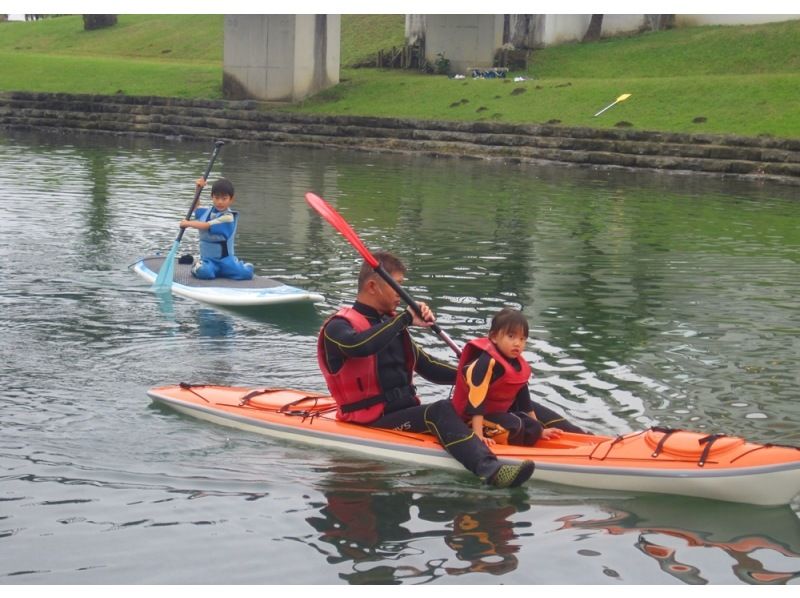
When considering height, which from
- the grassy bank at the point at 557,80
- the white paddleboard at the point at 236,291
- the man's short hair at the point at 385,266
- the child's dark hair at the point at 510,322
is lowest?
the white paddleboard at the point at 236,291

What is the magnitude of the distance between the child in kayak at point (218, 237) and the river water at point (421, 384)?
84 centimetres

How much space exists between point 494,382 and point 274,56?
29.0 meters

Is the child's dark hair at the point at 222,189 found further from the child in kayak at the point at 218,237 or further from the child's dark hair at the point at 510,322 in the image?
the child's dark hair at the point at 510,322

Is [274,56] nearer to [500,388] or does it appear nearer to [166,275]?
[166,275]

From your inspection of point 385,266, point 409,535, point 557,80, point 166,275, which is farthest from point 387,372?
point 557,80

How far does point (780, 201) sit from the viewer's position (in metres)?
22.4

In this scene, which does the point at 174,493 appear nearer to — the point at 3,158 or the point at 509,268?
the point at 509,268

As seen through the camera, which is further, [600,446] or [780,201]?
[780,201]

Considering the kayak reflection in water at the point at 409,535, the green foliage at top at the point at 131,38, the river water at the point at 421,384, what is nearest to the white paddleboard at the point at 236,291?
the river water at the point at 421,384

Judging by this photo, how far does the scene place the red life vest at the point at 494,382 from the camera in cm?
756

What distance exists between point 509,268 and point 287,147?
17767 millimetres

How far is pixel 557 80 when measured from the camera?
3369cm

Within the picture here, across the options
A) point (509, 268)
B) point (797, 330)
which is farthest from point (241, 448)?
point (509, 268)

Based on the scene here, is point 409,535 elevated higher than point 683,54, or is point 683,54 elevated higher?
point 683,54
